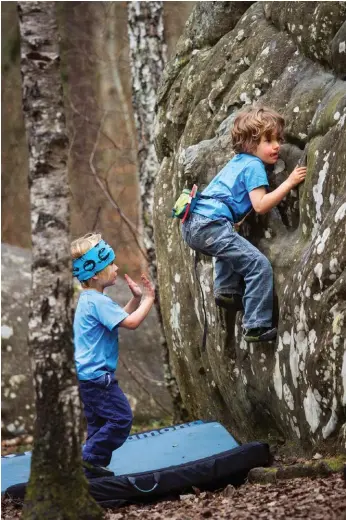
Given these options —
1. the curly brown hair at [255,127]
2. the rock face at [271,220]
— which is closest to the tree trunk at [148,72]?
the rock face at [271,220]

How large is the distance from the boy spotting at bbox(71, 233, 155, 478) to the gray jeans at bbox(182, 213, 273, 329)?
1.66ft

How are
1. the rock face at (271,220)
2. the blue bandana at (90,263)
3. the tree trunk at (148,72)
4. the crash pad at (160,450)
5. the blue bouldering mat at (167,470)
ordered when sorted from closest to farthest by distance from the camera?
the rock face at (271,220) → the blue bouldering mat at (167,470) → the blue bandana at (90,263) → the crash pad at (160,450) → the tree trunk at (148,72)

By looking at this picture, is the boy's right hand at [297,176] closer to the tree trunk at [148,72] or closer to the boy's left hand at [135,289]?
the boy's left hand at [135,289]

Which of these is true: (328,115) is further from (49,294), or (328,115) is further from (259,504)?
(259,504)

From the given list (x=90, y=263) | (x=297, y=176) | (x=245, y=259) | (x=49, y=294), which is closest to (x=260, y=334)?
(x=245, y=259)

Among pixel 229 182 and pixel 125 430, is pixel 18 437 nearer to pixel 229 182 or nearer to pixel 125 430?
pixel 125 430

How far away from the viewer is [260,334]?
249 inches

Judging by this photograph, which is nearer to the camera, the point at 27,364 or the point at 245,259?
the point at 245,259

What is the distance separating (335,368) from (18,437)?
6253mm

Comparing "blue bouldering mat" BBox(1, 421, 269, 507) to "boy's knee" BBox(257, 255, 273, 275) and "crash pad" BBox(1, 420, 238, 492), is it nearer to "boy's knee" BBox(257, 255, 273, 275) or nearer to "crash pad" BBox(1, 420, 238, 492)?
"crash pad" BBox(1, 420, 238, 492)

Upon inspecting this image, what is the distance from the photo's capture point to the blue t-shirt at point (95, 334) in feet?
20.7

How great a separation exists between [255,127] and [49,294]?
2.20 meters

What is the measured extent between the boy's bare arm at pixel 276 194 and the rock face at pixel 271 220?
0.13 metres

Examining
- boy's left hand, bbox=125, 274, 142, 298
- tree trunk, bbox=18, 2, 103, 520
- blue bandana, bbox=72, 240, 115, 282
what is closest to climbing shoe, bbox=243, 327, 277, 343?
boy's left hand, bbox=125, 274, 142, 298
